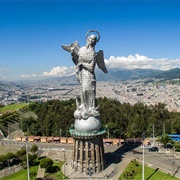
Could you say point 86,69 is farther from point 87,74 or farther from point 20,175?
point 20,175

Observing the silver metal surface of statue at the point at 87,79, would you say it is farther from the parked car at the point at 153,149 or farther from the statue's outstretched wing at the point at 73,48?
the parked car at the point at 153,149

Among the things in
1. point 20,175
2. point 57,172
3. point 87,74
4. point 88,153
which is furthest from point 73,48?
point 20,175

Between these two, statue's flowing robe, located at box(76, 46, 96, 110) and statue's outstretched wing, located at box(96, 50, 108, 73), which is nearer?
statue's flowing robe, located at box(76, 46, 96, 110)

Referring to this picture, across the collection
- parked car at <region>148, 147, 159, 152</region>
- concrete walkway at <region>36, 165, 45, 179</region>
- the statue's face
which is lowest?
concrete walkway at <region>36, 165, 45, 179</region>

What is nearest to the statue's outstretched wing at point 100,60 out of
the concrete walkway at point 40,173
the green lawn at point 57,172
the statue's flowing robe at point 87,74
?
the statue's flowing robe at point 87,74

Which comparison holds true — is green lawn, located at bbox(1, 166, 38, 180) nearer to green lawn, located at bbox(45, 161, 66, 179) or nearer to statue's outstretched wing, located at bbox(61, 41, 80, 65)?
green lawn, located at bbox(45, 161, 66, 179)

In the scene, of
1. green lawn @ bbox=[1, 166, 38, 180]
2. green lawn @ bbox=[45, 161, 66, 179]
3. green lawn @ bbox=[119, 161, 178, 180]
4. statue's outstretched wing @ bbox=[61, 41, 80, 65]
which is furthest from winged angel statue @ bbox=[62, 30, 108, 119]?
green lawn @ bbox=[1, 166, 38, 180]

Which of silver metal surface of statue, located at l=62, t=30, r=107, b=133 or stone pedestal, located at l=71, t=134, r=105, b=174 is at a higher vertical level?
silver metal surface of statue, located at l=62, t=30, r=107, b=133
